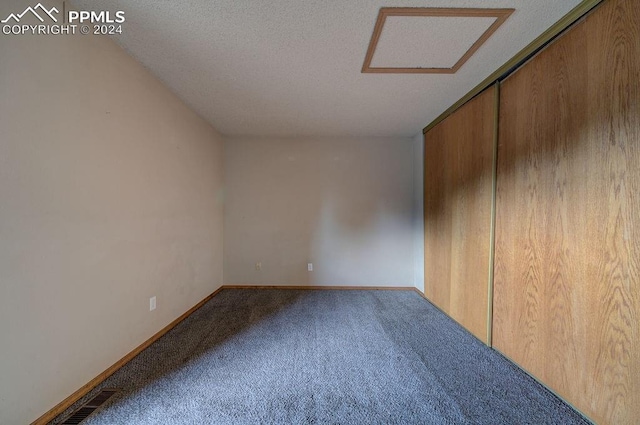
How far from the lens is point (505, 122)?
1882 mm

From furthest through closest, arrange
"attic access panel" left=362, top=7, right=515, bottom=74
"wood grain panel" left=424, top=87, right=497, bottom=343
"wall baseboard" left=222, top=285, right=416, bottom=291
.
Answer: "wall baseboard" left=222, top=285, right=416, bottom=291, "wood grain panel" left=424, top=87, right=497, bottom=343, "attic access panel" left=362, top=7, right=515, bottom=74

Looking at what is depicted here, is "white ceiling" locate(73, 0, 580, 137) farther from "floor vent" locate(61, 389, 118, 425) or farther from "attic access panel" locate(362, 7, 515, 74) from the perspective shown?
"floor vent" locate(61, 389, 118, 425)

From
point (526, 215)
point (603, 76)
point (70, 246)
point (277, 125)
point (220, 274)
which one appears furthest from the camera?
point (220, 274)

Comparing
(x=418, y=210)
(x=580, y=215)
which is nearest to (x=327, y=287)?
(x=418, y=210)

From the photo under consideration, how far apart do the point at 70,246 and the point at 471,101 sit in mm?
3363

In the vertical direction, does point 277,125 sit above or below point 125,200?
above

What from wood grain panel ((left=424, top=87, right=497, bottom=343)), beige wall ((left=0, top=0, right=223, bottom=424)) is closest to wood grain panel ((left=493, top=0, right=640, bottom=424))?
wood grain panel ((left=424, top=87, right=497, bottom=343))

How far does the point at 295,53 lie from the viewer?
5.65 feet

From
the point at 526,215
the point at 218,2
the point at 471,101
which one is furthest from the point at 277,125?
the point at 526,215

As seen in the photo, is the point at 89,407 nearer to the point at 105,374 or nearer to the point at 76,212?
the point at 105,374

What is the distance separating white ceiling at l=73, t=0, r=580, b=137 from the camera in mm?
1360

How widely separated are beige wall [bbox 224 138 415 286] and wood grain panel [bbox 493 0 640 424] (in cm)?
183

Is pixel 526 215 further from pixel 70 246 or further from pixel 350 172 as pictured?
pixel 70 246

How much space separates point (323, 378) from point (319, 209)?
2.34 meters
